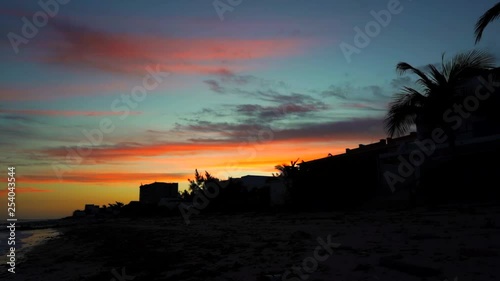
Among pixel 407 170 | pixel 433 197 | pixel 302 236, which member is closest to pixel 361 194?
pixel 407 170

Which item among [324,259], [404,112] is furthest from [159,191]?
[324,259]

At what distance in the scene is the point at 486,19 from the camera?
42.7ft

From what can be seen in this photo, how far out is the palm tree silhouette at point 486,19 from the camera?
12.8 meters

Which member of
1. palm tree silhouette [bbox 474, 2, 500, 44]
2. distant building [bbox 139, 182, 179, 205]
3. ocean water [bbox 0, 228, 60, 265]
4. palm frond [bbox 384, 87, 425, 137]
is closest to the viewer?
palm tree silhouette [bbox 474, 2, 500, 44]

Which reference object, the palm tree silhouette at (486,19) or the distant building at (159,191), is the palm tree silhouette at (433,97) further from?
the distant building at (159,191)

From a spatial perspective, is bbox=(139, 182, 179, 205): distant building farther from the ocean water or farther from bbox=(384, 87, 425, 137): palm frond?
bbox=(384, 87, 425, 137): palm frond

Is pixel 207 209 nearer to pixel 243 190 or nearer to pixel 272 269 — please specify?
pixel 243 190

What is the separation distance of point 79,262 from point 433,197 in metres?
16.5

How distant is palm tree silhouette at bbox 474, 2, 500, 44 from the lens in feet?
42.0

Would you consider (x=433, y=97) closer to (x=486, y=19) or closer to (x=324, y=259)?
(x=486, y=19)

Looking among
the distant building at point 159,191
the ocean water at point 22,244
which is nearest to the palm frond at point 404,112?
the ocean water at point 22,244

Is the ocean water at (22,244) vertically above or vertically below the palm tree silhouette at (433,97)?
below

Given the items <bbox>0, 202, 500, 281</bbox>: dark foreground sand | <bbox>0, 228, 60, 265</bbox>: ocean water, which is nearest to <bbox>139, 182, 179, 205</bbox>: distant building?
<bbox>0, 228, 60, 265</bbox>: ocean water

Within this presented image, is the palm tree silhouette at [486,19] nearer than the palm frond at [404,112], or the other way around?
the palm tree silhouette at [486,19]
